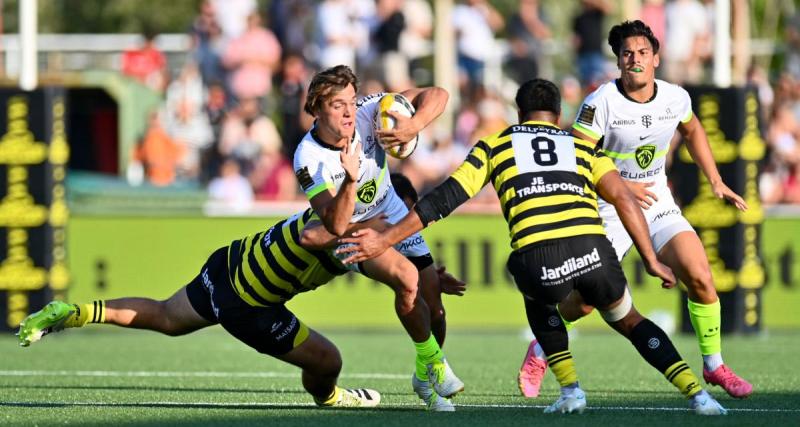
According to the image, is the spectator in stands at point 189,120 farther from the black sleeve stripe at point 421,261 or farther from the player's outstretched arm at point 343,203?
the player's outstretched arm at point 343,203

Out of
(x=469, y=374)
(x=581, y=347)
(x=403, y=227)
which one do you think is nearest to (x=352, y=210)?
(x=403, y=227)

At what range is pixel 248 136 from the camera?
17672mm

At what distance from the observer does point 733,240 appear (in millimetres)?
14227

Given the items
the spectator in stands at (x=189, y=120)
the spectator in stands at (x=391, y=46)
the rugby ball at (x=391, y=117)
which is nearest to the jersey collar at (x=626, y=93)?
the rugby ball at (x=391, y=117)

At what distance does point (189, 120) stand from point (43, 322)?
10925 mm

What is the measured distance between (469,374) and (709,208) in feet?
15.9

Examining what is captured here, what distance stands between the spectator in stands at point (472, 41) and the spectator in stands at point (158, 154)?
3854 mm

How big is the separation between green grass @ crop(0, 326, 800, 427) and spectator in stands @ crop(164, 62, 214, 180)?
3.82 m

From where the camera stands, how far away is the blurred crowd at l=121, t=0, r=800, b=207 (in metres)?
17.1

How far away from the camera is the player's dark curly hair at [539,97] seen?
24.8 feet

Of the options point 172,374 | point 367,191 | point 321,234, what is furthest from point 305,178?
point 172,374

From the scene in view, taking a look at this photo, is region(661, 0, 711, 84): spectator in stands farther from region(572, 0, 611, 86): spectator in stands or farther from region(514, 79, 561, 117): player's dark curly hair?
region(514, 79, 561, 117): player's dark curly hair

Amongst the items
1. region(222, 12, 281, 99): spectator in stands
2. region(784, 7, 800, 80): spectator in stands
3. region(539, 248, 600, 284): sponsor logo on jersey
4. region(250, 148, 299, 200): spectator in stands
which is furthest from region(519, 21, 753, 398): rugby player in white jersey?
region(784, 7, 800, 80): spectator in stands

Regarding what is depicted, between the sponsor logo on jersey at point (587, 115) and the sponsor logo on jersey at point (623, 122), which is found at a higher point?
the sponsor logo on jersey at point (587, 115)
